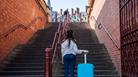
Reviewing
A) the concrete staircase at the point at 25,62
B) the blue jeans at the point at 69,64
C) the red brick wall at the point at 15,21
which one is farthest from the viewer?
the red brick wall at the point at 15,21

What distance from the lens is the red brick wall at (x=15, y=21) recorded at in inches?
516

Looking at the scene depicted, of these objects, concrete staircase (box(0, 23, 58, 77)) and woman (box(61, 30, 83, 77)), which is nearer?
woman (box(61, 30, 83, 77))

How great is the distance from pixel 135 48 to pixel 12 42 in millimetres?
7143

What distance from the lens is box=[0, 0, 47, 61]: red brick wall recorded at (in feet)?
43.0

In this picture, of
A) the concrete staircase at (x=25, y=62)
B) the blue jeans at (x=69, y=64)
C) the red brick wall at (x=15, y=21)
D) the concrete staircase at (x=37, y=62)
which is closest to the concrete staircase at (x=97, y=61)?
the concrete staircase at (x=37, y=62)

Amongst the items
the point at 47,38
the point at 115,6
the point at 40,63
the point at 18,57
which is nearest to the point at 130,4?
the point at 115,6

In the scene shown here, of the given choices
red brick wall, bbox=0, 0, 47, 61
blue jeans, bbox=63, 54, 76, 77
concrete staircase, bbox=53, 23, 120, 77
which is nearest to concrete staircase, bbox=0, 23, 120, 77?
concrete staircase, bbox=53, 23, 120, 77

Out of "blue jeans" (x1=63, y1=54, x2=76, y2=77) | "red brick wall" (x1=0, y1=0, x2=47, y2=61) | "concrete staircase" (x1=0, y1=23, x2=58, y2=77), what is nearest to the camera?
"blue jeans" (x1=63, y1=54, x2=76, y2=77)

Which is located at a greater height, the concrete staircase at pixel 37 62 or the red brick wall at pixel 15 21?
the red brick wall at pixel 15 21

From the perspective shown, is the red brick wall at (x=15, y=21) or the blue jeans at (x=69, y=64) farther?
the red brick wall at (x=15, y=21)

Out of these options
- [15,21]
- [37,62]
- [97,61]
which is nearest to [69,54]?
[37,62]

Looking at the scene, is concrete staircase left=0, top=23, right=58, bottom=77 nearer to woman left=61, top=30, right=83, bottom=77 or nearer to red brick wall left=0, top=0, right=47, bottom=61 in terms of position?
red brick wall left=0, top=0, right=47, bottom=61

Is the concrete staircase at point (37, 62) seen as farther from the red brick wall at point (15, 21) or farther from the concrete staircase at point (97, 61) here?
the red brick wall at point (15, 21)

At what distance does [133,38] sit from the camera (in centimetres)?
868
